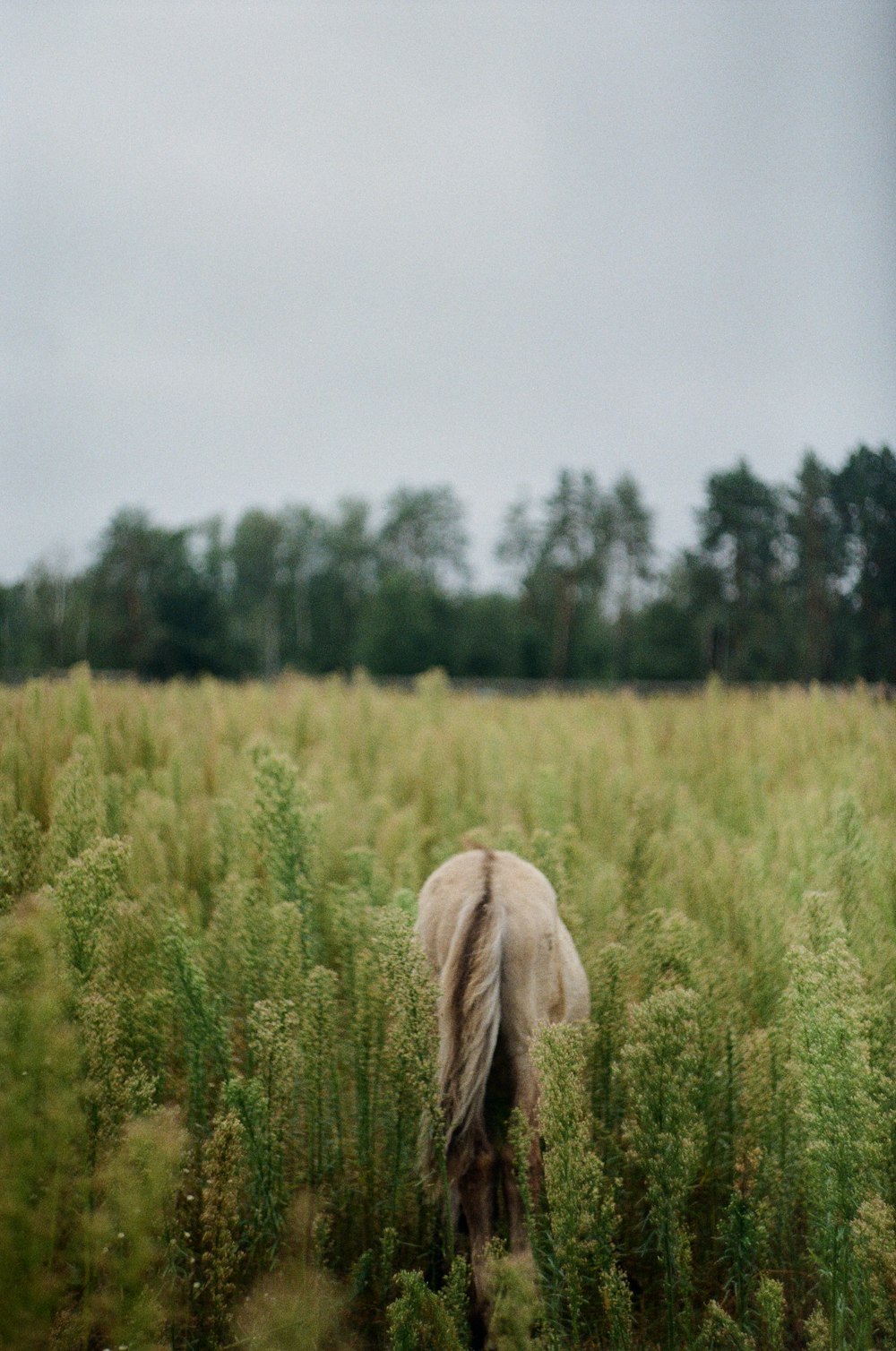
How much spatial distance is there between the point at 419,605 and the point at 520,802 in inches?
990

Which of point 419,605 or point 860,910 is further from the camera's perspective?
point 419,605

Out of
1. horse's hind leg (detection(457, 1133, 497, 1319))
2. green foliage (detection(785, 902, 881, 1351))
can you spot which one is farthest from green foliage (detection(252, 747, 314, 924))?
green foliage (detection(785, 902, 881, 1351))

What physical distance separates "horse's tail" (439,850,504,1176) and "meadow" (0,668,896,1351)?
2.9 inches

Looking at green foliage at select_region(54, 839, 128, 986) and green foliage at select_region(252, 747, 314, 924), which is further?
green foliage at select_region(252, 747, 314, 924)

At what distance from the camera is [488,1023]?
5.17 feet

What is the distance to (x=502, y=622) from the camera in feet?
97.4

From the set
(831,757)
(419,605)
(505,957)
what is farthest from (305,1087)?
(419,605)

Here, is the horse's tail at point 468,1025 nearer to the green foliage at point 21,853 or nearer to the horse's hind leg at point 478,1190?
the horse's hind leg at point 478,1190

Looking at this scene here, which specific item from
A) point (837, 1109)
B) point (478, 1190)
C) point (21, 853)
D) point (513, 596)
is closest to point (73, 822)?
point (21, 853)

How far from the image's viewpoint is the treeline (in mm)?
3621

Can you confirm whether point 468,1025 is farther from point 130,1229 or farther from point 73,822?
point 73,822

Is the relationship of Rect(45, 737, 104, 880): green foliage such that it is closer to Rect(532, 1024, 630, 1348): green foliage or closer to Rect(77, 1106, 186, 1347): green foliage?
Result: Rect(77, 1106, 186, 1347): green foliage

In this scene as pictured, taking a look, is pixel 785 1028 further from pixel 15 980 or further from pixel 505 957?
pixel 15 980

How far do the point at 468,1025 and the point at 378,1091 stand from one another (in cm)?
50
